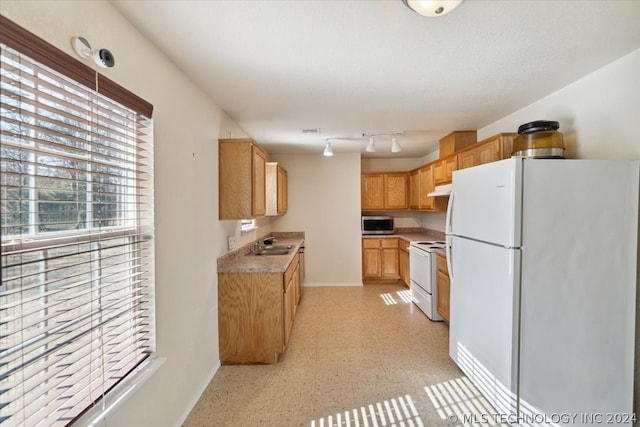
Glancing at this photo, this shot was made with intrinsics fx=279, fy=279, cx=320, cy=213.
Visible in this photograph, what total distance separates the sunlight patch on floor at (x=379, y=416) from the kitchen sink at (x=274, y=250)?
2071 mm

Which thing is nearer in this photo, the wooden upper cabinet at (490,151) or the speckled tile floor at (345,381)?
the speckled tile floor at (345,381)

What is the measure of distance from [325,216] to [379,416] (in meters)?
3.51

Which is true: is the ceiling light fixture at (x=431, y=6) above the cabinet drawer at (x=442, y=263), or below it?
above

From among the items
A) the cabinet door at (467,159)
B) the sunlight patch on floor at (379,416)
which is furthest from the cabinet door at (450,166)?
the sunlight patch on floor at (379,416)

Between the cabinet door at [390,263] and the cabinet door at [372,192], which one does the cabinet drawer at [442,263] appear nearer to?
the cabinet door at [390,263]

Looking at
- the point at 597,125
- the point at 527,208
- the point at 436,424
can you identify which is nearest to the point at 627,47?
the point at 597,125

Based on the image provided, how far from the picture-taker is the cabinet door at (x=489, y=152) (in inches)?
103

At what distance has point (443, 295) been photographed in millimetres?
3324

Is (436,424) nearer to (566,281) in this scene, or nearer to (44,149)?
(566,281)

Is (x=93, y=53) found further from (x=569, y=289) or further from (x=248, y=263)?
(x=569, y=289)

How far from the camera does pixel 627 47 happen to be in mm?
1719

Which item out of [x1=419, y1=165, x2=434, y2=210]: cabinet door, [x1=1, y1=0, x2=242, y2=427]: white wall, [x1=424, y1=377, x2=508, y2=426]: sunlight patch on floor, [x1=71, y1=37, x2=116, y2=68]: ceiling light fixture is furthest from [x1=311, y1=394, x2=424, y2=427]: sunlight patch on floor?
[x1=419, y1=165, x2=434, y2=210]: cabinet door

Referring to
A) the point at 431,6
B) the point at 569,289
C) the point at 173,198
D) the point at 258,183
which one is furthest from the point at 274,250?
the point at 431,6

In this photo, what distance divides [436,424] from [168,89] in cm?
284
